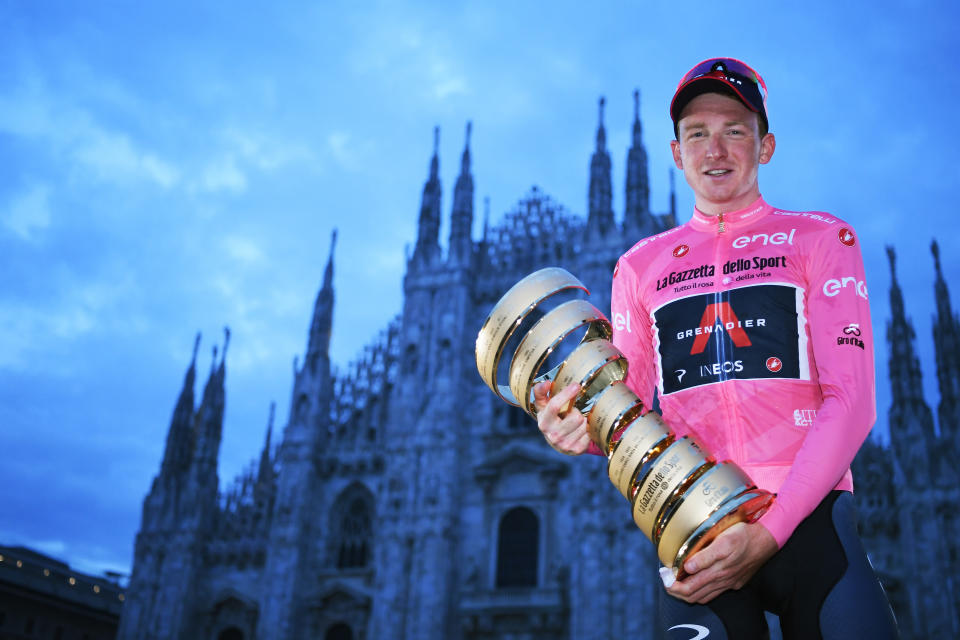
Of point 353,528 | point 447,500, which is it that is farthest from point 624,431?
point 353,528

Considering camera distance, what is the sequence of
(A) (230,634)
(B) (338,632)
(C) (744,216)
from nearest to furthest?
(C) (744,216) < (B) (338,632) < (A) (230,634)

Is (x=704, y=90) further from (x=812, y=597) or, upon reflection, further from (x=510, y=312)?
(x=812, y=597)

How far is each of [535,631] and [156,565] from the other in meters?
11.9

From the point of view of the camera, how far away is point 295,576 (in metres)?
25.4

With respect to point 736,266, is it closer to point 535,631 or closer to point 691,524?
point 691,524

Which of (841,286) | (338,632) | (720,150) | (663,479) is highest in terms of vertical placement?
(338,632)

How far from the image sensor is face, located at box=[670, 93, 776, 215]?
2.63m

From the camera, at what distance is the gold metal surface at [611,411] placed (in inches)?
89.8

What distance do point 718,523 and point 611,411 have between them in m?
0.40

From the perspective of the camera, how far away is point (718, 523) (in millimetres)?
2037

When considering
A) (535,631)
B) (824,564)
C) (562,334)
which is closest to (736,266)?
(562,334)

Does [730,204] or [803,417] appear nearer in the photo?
[803,417]

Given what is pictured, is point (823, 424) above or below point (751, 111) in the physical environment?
below

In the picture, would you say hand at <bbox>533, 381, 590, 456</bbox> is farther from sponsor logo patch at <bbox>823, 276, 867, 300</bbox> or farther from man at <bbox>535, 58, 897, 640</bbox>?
sponsor logo patch at <bbox>823, 276, 867, 300</bbox>
